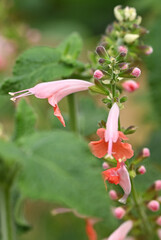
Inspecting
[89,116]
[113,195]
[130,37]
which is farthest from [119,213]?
[89,116]

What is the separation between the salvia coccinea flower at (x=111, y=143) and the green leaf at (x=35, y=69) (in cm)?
24

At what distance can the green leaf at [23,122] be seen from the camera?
1.19 metres

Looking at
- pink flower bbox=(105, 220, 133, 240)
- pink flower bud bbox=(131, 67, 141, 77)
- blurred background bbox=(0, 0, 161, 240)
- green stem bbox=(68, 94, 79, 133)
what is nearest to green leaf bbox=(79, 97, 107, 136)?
blurred background bbox=(0, 0, 161, 240)

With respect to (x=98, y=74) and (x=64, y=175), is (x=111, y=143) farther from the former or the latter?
(x=64, y=175)

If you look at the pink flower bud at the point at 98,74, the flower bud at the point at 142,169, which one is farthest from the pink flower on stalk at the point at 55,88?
the flower bud at the point at 142,169

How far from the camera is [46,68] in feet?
3.39

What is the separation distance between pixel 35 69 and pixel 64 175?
23cm

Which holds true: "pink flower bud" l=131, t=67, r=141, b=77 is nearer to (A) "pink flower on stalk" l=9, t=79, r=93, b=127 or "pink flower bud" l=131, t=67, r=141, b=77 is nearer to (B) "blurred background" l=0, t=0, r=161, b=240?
(A) "pink flower on stalk" l=9, t=79, r=93, b=127

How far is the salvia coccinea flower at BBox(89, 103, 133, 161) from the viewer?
2.36 feet

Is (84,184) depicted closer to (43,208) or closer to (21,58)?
(21,58)

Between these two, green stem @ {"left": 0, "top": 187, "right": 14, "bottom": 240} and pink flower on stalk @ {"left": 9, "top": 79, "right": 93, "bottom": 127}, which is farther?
green stem @ {"left": 0, "top": 187, "right": 14, "bottom": 240}

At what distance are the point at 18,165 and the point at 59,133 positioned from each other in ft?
0.51

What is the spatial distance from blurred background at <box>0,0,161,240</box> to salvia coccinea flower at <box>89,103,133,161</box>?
39 centimetres

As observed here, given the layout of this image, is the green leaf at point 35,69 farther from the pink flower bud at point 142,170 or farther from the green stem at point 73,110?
the pink flower bud at point 142,170
